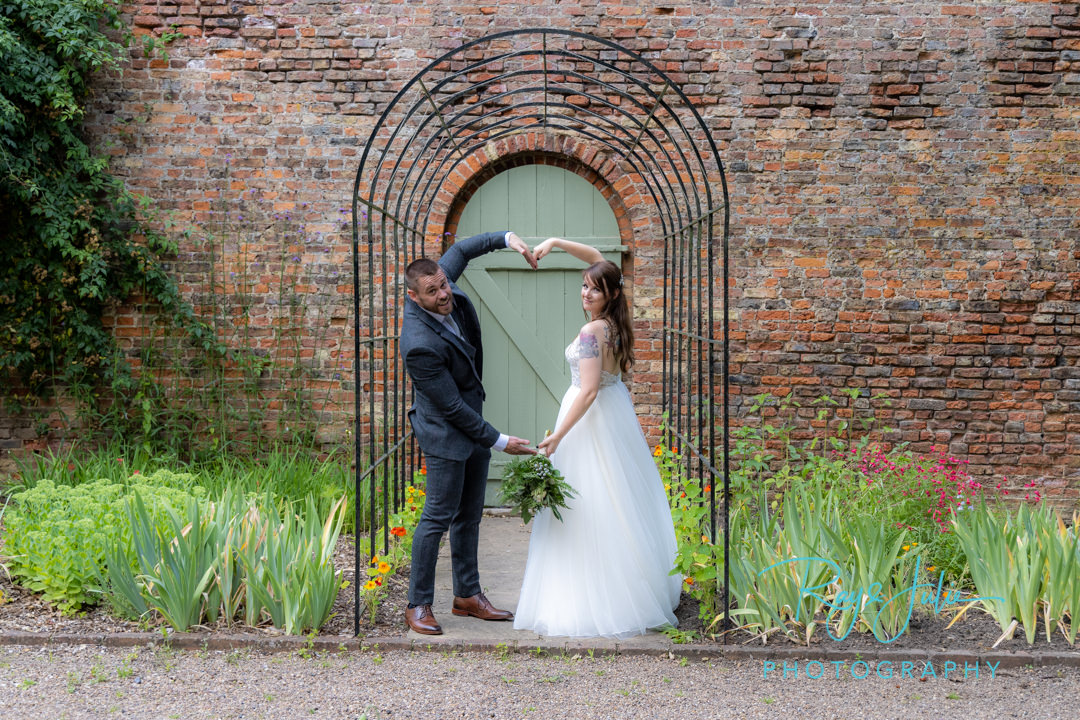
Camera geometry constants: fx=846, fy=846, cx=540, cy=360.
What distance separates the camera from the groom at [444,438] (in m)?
3.76

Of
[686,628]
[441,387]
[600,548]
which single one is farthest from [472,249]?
[686,628]

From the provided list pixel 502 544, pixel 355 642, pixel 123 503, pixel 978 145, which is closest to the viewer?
pixel 355 642

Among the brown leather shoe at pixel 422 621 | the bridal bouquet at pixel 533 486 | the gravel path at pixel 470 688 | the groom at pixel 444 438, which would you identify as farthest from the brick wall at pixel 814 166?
the gravel path at pixel 470 688

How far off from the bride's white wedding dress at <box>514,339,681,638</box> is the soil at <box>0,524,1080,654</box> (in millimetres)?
318

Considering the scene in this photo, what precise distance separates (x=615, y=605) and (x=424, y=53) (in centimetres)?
423

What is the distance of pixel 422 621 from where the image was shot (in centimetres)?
391

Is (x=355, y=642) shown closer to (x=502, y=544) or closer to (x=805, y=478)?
(x=502, y=544)

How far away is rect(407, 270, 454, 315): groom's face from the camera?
3.74m

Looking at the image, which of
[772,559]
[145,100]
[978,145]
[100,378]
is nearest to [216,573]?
[772,559]

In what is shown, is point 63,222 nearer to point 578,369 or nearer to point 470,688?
point 578,369

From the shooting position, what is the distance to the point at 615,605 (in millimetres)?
3875

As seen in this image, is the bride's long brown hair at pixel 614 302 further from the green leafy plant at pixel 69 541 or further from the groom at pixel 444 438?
the green leafy plant at pixel 69 541

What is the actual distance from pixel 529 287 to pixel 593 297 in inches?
95.9

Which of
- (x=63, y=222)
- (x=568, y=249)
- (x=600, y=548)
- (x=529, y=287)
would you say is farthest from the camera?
(x=529, y=287)
